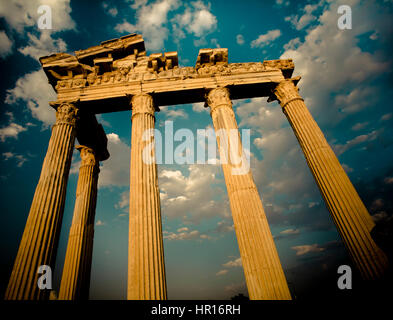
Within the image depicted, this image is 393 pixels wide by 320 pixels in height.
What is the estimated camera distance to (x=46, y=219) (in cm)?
1012

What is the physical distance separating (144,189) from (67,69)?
1184 cm

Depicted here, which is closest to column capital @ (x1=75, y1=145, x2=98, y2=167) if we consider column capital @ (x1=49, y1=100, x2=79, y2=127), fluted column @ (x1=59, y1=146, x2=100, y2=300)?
fluted column @ (x1=59, y1=146, x2=100, y2=300)

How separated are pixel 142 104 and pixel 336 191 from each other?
12.8 m

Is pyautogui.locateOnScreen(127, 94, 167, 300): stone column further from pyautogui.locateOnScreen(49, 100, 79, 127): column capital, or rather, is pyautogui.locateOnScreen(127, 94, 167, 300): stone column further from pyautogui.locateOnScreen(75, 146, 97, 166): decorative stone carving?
pyautogui.locateOnScreen(75, 146, 97, 166): decorative stone carving

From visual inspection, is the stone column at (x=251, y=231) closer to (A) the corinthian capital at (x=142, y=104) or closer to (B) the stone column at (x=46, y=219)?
(A) the corinthian capital at (x=142, y=104)

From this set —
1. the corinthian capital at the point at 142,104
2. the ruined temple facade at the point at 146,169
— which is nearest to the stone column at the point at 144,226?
the ruined temple facade at the point at 146,169

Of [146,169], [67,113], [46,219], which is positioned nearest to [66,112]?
[67,113]

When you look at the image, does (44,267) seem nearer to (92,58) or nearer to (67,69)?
(67,69)

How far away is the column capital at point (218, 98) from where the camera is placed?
44.4 ft

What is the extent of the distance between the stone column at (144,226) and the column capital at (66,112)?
14.5 ft

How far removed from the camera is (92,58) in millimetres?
15656

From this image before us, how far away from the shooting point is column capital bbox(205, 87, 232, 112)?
13.5 meters
